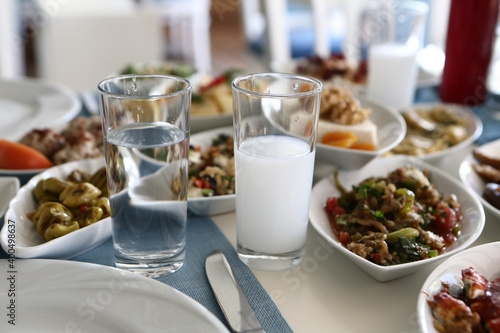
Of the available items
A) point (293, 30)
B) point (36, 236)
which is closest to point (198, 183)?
point (36, 236)

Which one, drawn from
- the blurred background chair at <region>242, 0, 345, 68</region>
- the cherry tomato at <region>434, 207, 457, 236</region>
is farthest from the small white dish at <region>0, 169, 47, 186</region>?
the blurred background chair at <region>242, 0, 345, 68</region>

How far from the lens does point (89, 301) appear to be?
86 cm

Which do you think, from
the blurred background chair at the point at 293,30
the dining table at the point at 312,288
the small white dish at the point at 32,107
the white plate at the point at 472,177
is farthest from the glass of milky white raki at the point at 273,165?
the blurred background chair at the point at 293,30

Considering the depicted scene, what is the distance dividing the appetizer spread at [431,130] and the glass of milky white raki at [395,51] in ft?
0.45

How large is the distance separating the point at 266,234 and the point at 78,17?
3.34 metres

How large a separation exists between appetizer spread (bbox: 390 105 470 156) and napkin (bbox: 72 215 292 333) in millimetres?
658

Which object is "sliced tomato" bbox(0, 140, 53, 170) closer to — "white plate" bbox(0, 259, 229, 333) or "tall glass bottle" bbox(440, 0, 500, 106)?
"white plate" bbox(0, 259, 229, 333)

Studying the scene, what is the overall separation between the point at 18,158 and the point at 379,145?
3.05ft

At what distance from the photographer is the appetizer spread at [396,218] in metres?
0.95

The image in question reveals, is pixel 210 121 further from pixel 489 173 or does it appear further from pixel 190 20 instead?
pixel 190 20

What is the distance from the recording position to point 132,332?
2.67ft

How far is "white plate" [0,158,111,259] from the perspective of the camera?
0.92 m

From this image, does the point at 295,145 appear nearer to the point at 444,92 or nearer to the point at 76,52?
→ the point at 444,92

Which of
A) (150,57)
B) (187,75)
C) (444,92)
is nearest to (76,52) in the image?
(150,57)
